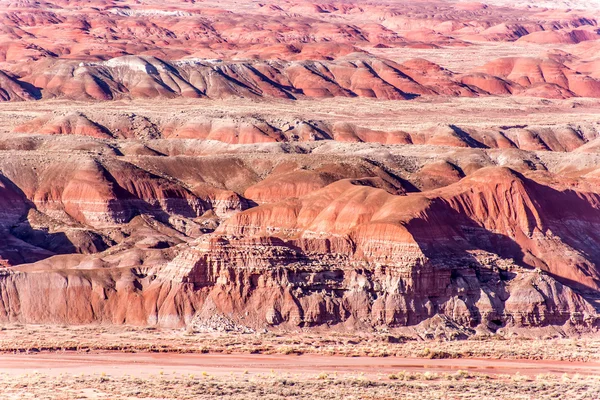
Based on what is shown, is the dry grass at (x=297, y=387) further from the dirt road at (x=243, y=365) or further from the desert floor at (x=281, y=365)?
the dirt road at (x=243, y=365)

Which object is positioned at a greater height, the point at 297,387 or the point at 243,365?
the point at 243,365

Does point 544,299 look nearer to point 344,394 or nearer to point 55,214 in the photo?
point 344,394

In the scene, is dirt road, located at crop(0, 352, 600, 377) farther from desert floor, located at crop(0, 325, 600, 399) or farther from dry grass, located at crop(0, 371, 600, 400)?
dry grass, located at crop(0, 371, 600, 400)

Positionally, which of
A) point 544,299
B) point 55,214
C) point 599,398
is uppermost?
point 55,214

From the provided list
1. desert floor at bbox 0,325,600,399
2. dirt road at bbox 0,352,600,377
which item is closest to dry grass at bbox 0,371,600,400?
desert floor at bbox 0,325,600,399

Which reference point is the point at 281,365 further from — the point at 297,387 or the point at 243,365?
the point at 297,387

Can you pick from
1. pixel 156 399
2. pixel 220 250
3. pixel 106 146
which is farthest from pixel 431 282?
pixel 106 146

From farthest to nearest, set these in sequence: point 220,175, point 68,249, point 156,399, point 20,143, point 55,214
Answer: point 20,143 < point 220,175 < point 55,214 < point 68,249 < point 156,399

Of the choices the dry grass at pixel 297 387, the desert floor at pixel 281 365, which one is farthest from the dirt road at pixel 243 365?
the dry grass at pixel 297 387

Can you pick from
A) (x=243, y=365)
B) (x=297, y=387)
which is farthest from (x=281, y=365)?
(x=297, y=387)

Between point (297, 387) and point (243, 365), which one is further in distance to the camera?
point (243, 365)

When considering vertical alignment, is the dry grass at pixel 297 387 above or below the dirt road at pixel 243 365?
below
